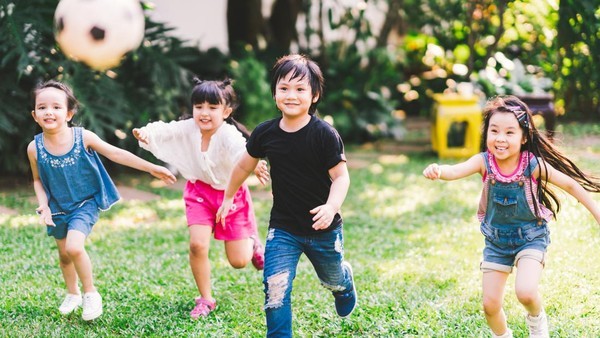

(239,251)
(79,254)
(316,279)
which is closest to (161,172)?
(79,254)

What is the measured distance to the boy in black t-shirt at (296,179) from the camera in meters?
3.10

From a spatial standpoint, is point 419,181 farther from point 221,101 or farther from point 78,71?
point 221,101

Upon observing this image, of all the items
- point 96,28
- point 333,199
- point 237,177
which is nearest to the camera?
point 333,199

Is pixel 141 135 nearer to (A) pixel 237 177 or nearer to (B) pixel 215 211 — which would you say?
(B) pixel 215 211

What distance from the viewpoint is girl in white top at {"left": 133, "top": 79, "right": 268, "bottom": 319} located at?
375cm

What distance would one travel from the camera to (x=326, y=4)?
10.3m

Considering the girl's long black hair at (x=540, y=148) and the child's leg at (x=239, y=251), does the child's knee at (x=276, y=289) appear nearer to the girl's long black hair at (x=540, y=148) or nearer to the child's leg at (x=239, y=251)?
the child's leg at (x=239, y=251)

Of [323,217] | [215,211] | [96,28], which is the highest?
[96,28]

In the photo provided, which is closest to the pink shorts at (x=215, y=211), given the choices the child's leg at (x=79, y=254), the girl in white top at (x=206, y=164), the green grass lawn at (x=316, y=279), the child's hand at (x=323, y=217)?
the girl in white top at (x=206, y=164)

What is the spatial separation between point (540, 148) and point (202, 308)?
69.1 inches

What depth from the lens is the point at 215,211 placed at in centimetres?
381

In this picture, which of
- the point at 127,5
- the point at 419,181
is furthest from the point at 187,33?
the point at 127,5

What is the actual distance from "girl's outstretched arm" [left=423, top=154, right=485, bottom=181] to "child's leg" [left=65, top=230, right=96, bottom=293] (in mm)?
1573

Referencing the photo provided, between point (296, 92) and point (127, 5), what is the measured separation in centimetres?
138
